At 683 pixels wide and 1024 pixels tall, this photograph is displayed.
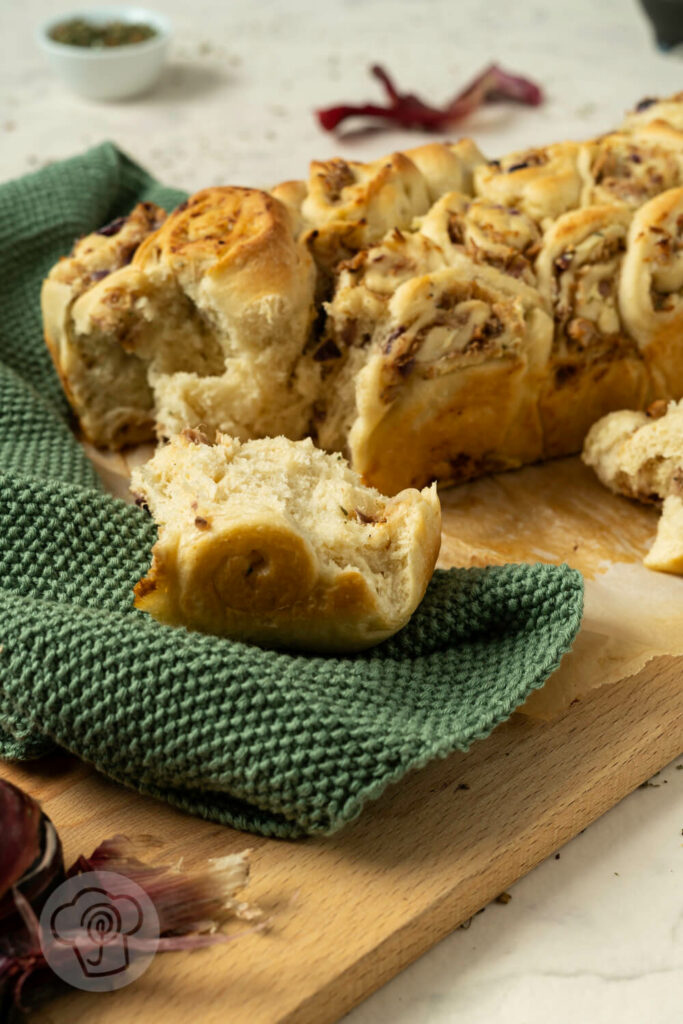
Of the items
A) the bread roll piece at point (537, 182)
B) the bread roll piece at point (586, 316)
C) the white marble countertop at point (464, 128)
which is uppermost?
the bread roll piece at point (537, 182)

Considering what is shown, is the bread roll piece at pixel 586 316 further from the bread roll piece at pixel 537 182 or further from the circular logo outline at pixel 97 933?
the circular logo outline at pixel 97 933

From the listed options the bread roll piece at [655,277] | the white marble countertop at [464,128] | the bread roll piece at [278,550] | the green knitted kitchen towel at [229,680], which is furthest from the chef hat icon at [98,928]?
the bread roll piece at [655,277]

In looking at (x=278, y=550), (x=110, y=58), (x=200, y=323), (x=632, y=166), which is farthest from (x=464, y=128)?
(x=278, y=550)

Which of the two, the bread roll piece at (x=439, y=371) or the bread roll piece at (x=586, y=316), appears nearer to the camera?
the bread roll piece at (x=439, y=371)

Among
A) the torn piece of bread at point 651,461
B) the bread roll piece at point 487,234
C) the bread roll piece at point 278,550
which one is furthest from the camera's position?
the bread roll piece at point 487,234

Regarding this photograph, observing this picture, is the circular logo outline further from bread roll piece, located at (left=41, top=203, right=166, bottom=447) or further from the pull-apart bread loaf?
bread roll piece, located at (left=41, top=203, right=166, bottom=447)
